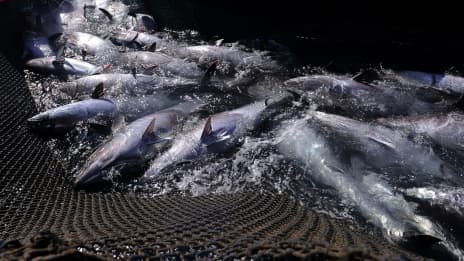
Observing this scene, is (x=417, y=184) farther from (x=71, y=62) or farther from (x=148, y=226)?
(x=71, y=62)

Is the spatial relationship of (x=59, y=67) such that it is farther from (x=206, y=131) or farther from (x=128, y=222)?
(x=128, y=222)

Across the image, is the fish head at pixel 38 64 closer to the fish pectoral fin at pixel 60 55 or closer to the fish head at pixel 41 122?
the fish pectoral fin at pixel 60 55

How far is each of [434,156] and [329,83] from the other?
170 cm

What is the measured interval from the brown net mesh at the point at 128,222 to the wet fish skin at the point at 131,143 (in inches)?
9.5

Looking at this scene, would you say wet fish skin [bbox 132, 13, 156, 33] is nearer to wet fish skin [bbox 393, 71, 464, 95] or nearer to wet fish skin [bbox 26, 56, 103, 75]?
wet fish skin [bbox 26, 56, 103, 75]

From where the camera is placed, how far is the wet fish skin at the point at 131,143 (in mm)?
3871

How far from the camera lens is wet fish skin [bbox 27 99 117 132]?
4.30 m

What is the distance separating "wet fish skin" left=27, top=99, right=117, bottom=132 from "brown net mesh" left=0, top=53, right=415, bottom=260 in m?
0.19

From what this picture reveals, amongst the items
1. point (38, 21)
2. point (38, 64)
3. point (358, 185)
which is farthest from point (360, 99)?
point (38, 21)

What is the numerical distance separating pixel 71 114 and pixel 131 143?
3.19 ft

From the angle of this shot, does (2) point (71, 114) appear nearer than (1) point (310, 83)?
Yes

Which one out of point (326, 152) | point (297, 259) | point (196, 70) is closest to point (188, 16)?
point (196, 70)

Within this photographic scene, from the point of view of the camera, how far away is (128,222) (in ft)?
7.64

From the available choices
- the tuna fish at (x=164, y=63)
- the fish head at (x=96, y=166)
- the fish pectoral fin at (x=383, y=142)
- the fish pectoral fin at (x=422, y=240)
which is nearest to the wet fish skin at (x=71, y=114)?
Result: the fish head at (x=96, y=166)
